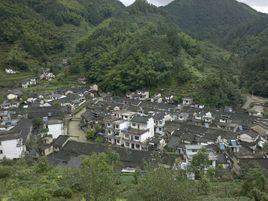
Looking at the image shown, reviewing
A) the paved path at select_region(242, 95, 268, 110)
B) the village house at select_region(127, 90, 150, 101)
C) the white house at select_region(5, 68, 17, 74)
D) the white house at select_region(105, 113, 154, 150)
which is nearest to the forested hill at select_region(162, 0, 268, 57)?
the paved path at select_region(242, 95, 268, 110)

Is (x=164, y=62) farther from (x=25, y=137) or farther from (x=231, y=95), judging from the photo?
(x=25, y=137)

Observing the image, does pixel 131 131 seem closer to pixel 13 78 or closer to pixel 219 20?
pixel 13 78

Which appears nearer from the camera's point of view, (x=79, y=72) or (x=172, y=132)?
(x=172, y=132)

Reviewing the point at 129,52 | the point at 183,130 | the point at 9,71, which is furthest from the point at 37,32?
the point at 183,130

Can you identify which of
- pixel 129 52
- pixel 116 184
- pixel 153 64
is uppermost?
pixel 129 52

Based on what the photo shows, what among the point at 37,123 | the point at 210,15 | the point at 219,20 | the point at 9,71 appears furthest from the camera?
the point at 210,15

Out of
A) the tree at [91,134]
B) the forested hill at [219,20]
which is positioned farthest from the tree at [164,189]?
the forested hill at [219,20]

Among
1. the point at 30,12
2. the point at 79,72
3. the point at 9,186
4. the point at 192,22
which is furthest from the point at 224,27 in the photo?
the point at 9,186
